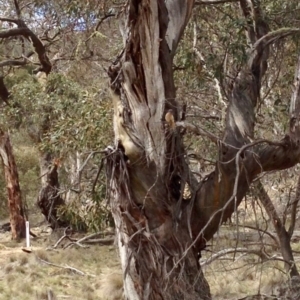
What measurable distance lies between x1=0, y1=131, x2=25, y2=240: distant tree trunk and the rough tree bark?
10909 mm

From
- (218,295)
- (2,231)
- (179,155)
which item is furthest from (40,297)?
(2,231)

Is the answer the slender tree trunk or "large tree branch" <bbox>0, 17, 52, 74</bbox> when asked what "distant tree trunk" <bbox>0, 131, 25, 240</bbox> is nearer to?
"large tree branch" <bbox>0, 17, 52, 74</bbox>

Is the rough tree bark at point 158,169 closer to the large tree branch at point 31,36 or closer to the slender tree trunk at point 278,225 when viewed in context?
the slender tree trunk at point 278,225

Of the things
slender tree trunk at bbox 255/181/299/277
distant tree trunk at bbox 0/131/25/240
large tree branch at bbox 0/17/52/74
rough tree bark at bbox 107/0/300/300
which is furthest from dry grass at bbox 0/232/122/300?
large tree branch at bbox 0/17/52/74

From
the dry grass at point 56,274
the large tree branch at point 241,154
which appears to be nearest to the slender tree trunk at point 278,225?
the large tree branch at point 241,154

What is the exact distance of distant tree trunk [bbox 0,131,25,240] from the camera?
1628 centimetres

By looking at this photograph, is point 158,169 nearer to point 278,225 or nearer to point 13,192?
point 278,225

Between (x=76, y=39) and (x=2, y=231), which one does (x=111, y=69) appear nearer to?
(x=76, y=39)

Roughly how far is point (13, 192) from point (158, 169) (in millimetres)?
11574

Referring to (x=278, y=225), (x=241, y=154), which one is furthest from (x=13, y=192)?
(x=241, y=154)

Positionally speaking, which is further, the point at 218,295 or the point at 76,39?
the point at 76,39

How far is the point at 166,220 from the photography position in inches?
226

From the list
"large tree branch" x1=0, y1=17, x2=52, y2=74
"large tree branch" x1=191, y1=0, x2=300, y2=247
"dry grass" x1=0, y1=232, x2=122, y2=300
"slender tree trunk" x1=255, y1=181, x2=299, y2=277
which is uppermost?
"large tree branch" x1=0, y1=17, x2=52, y2=74

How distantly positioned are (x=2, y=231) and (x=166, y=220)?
1436cm
